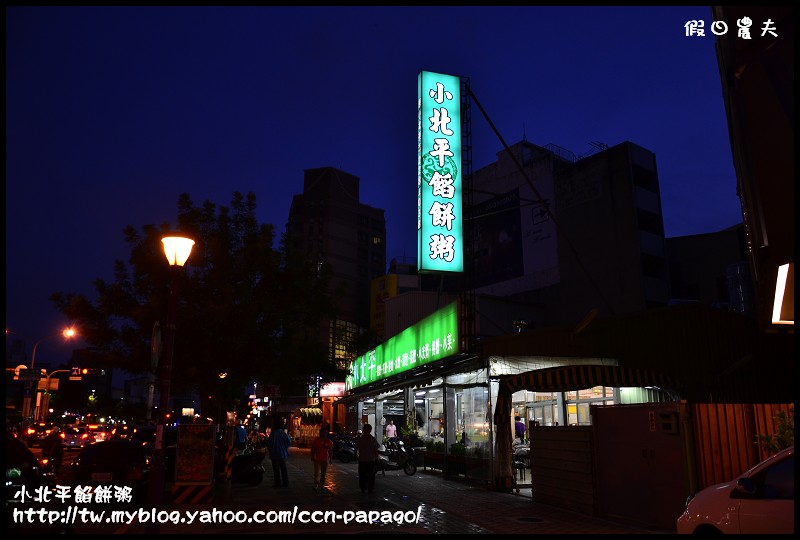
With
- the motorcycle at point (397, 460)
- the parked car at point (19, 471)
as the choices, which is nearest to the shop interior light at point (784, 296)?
the parked car at point (19, 471)

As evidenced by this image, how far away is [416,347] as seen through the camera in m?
21.5

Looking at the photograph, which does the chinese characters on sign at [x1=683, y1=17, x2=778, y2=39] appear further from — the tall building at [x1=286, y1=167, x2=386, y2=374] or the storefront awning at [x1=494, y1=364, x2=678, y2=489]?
the tall building at [x1=286, y1=167, x2=386, y2=374]

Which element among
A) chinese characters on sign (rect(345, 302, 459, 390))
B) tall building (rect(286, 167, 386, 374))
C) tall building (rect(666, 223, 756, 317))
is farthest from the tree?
tall building (rect(286, 167, 386, 374))

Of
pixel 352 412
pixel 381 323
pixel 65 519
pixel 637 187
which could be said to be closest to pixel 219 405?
pixel 352 412

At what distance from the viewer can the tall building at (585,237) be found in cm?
4028

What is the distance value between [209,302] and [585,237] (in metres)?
29.6

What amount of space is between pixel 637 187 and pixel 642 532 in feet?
114

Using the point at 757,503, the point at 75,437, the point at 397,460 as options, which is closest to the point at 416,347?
the point at 397,460

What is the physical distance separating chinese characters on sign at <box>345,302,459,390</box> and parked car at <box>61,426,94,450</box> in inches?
633

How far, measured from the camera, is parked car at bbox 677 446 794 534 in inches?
239

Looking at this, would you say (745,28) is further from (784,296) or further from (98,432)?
(98,432)

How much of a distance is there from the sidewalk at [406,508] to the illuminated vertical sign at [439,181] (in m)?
6.45

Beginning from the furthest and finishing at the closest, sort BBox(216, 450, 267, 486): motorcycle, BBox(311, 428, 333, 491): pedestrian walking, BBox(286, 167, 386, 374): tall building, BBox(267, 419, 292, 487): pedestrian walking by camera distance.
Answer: BBox(286, 167, 386, 374): tall building < BBox(216, 450, 267, 486): motorcycle < BBox(267, 419, 292, 487): pedestrian walking < BBox(311, 428, 333, 491): pedestrian walking

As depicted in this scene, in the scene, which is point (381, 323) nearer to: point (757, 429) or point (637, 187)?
point (637, 187)
